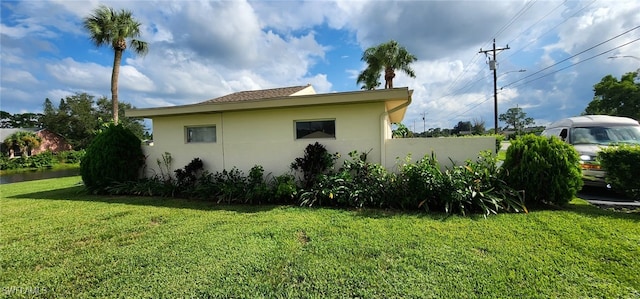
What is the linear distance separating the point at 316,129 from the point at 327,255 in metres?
3.81

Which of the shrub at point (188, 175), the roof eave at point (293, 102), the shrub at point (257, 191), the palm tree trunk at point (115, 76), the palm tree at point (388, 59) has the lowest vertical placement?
the shrub at point (257, 191)

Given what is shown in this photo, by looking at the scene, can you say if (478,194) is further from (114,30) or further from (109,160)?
(114,30)

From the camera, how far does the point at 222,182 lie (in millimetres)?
6520

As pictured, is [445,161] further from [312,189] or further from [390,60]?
[390,60]

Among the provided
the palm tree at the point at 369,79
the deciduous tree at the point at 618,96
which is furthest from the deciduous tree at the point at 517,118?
the palm tree at the point at 369,79

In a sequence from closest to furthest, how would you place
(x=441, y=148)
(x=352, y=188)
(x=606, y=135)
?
(x=352, y=188), (x=441, y=148), (x=606, y=135)

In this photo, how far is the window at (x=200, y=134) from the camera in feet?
23.8

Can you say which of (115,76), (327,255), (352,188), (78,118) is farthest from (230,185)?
(78,118)

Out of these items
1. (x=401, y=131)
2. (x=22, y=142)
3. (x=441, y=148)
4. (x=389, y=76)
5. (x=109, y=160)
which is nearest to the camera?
(x=441, y=148)

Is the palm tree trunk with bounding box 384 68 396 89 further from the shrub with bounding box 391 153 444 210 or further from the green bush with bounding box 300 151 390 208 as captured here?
the shrub with bounding box 391 153 444 210

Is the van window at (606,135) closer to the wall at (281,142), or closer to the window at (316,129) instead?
the wall at (281,142)

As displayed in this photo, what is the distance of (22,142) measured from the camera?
27391mm

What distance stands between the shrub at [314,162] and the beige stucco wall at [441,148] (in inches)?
57.9

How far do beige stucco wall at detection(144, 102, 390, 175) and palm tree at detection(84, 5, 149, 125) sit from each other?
9.13 m
